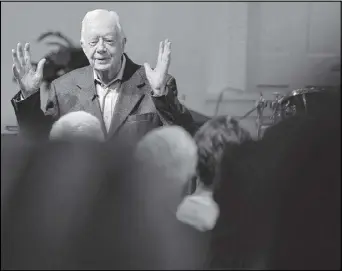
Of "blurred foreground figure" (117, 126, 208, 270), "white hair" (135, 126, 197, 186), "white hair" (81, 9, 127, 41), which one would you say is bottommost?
"blurred foreground figure" (117, 126, 208, 270)

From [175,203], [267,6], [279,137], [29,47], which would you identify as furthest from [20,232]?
[267,6]

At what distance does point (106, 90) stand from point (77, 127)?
19 cm

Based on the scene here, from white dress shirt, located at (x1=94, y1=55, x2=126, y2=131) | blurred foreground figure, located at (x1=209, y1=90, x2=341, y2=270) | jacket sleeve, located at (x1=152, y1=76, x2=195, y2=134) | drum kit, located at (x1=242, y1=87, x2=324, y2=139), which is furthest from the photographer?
white dress shirt, located at (x1=94, y1=55, x2=126, y2=131)

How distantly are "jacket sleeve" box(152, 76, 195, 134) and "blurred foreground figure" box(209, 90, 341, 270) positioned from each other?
26 cm

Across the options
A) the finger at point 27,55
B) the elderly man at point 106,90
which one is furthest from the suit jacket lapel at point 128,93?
the finger at point 27,55

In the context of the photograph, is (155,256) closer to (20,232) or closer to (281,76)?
(20,232)

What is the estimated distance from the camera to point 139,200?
68.8 inches

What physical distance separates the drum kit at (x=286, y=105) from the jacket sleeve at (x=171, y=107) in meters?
0.23

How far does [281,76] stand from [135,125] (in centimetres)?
55

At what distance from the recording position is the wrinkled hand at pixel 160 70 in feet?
6.12

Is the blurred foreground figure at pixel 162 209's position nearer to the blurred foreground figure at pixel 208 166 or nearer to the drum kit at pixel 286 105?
the blurred foreground figure at pixel 208 166

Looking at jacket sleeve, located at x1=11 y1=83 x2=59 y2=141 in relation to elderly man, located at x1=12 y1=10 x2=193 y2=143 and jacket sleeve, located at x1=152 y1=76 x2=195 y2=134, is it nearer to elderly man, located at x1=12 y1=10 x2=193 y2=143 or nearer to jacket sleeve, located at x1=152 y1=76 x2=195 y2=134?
elderly man, located at x1=12 y1=10 x2=193 y2=143

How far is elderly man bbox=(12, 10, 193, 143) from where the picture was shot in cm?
189

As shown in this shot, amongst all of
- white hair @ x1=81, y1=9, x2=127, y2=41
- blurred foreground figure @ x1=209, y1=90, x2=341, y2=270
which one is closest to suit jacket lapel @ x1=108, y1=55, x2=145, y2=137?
white hair @ x1=81, y1=9, x2=127, y2=41
